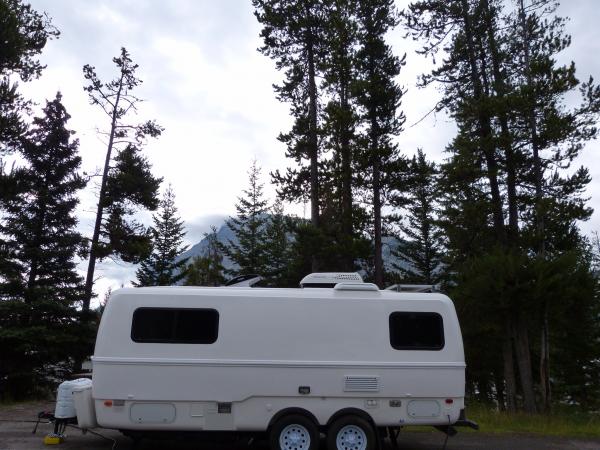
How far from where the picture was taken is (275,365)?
26.5ft

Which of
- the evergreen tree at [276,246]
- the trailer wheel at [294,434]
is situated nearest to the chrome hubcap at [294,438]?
the trailer wheel at [294,434]

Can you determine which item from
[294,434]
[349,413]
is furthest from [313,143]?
[294,434]

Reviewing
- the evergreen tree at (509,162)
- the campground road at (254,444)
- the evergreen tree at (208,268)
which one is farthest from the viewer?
the evergreen tree at (208,268)

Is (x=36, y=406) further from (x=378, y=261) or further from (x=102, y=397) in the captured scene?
(x=378, y=261)

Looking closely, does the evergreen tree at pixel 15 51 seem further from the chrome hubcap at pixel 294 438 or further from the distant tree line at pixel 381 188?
the chrome hubcap at pixel 294 438

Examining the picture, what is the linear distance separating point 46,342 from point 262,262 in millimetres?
A: 19423

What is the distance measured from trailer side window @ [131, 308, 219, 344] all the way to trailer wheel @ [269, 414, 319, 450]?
1672mm

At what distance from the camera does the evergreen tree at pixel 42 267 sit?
62.1 feet

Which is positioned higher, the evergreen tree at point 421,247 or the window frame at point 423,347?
the evergreen tree at point 421,247

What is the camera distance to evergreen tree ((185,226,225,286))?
4350 centimetres

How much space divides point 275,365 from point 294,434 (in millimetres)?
1081

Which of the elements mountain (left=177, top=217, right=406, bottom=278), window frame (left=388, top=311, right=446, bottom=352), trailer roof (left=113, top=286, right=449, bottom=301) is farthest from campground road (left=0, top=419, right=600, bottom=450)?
mountain (left=177, top=217, right=406, bottom=278)

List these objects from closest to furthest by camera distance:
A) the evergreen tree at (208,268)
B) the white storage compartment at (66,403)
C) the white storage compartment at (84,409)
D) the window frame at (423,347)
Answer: the white storage compartment at (84,409)
the window frame at (423,347)
the white storage compartment at (66,403)
the evergreen tree at (208,268)

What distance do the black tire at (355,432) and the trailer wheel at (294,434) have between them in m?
0.23
